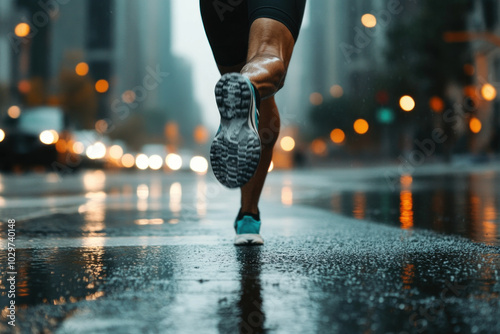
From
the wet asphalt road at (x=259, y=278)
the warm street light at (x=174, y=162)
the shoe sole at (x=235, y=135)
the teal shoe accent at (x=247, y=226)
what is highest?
the warm street light at (x=174, y=162)

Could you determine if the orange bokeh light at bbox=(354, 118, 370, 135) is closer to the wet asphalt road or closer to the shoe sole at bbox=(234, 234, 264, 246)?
the wet asphalt road

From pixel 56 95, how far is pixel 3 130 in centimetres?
4452

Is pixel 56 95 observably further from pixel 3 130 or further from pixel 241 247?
pixel 241 247

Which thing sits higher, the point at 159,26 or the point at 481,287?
the point at 159,26

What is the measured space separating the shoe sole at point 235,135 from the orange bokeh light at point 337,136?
87.4 meters

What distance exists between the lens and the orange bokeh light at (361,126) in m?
71.9

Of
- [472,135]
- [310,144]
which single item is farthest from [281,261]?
[310,144]

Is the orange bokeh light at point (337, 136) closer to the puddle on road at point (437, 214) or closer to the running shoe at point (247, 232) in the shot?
the puddle on road at point (437, 214)

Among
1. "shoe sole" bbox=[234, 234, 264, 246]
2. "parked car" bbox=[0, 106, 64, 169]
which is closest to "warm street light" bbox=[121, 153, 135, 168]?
"parked car" bbox=[0, 106, 64, 169]

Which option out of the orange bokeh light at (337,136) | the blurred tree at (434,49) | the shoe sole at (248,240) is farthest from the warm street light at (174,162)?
the orange bokeh light at (337,136)

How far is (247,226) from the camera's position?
3.58 metres

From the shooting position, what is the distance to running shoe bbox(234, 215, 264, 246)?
346 centimetres

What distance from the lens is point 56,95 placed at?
63781 millimetres

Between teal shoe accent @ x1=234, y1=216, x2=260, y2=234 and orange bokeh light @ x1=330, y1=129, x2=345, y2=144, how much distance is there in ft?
284
